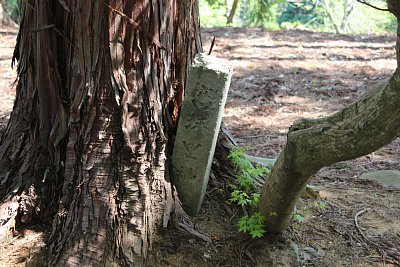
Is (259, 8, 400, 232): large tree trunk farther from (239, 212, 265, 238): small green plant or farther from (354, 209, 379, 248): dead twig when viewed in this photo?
(354, 209, 379, 248): dead twig

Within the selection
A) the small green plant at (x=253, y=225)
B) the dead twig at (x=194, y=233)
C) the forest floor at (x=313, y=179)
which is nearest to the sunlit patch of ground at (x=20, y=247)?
the forest floor at (x=313, y=179)

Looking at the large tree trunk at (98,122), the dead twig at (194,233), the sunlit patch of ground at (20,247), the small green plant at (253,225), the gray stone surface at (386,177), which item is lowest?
the sunlit patch of ground at (20,247)

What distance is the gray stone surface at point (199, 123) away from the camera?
10.0ft

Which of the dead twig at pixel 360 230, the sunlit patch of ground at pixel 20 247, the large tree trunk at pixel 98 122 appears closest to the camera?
the large tree trunk at pixel 98 122

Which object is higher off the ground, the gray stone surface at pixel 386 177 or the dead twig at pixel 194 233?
the dead twig at pixel 194 233

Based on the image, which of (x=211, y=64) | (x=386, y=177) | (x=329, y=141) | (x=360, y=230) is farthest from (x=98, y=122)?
(x=386, y=177)

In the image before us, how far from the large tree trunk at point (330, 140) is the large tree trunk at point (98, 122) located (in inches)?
29.5

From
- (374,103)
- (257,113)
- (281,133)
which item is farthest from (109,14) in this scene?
(257,113)

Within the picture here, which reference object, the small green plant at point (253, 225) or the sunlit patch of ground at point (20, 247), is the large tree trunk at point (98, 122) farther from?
the small green plant at point (253, 225)

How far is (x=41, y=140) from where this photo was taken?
3.18 meters

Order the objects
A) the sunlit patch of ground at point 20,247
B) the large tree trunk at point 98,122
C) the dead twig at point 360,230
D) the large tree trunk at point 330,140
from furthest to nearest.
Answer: the dead twig at point 360,230 → the sunlit patch of ground at point 20,247 → the large tree trunk at point 98,122 → the large tree trunk at point 330,140

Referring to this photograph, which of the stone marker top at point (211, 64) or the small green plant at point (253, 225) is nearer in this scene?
the stone marker top at point (211, 64)

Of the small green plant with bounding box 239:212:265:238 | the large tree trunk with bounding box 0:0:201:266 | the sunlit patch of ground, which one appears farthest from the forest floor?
the large tree trunk with bounding box 0:0:201:266

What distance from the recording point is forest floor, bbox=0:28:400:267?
3213 mm
